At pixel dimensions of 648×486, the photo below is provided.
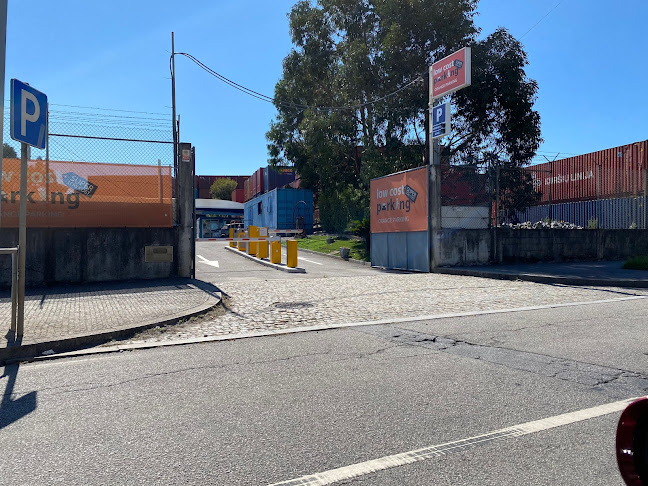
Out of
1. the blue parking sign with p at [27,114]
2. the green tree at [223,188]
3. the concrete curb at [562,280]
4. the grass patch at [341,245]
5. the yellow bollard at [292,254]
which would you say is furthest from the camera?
the green tree at [223,188]

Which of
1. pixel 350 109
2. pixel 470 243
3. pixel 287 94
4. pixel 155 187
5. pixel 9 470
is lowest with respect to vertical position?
pixel 9 470

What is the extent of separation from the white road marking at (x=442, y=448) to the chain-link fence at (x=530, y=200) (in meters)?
13.6

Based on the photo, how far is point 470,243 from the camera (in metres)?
17.5

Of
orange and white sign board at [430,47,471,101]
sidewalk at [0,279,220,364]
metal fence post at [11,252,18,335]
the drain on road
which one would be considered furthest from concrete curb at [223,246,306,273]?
metal fence post at [11,252,18,335]

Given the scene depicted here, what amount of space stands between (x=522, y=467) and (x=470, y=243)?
14895mm

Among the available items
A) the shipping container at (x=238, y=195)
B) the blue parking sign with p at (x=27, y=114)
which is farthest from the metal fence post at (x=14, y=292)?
the shipping container at (x=238, y=195)

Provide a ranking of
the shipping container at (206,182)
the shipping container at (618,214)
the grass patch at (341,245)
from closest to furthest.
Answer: the shipping container at (618,214) < the grass patch at (341,245) < the shipping container at (206,182)

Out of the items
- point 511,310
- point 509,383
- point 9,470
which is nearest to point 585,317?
point 511,310

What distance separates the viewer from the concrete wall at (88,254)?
1189 centimetres

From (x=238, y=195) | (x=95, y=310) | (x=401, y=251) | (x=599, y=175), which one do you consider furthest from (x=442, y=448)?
(x=238, y=195)

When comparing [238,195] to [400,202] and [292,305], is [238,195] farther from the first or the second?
[292,305]

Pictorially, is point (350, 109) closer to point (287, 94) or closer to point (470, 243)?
point (287, 94)

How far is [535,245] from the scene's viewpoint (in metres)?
18.5

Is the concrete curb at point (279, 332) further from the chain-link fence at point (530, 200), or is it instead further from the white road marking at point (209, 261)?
the white road marking at point (209, 261)
